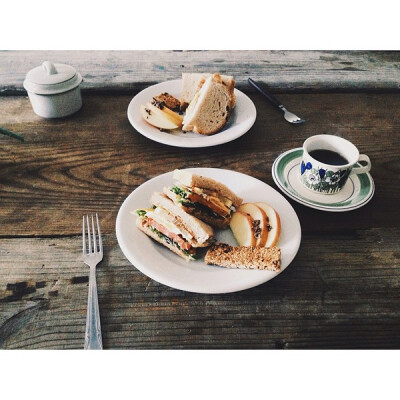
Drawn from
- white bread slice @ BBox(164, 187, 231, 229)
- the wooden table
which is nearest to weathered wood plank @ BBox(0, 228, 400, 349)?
the wooden table

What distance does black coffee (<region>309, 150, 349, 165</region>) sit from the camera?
1499 mm

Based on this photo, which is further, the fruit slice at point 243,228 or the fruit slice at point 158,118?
the fruit slice at point 158,118

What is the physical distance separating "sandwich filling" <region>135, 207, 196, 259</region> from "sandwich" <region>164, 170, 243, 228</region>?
0.07 metres

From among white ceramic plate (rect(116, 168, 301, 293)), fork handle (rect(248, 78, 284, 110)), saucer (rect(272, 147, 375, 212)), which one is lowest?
fork handle (rect(248, 78, 284, 110))

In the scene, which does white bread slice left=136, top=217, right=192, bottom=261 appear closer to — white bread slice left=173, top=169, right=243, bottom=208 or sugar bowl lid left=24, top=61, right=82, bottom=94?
white bread slice left=173, top=169, right=243, bottom=208

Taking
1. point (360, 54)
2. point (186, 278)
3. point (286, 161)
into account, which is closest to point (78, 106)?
point (286, 161)

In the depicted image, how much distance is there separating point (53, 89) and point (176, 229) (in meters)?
0.93

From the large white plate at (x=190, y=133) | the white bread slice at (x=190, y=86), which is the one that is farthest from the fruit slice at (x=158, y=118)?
the white bread slice at (x=190, y=86)

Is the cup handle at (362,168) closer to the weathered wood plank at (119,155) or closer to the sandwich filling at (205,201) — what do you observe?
the weathered wood plank at (119,155)

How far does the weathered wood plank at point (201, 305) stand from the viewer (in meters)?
1.07

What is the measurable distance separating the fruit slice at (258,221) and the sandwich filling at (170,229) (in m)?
0.20

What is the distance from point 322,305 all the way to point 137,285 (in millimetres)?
525

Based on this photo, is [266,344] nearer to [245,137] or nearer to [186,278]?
[186,278]

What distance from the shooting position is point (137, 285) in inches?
46.6
